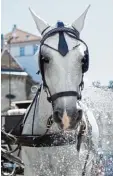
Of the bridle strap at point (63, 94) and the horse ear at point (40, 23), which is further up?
the horse ear at point (40, 23)

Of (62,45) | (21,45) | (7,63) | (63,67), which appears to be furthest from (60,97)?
(21,45)

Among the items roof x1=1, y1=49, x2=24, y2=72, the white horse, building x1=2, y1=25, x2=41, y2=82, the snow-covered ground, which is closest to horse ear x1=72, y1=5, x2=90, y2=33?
the white horse

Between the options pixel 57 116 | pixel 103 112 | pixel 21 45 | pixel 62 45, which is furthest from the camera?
pixel 21 45

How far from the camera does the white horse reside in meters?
1.94

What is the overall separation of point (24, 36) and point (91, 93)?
64.2 feet

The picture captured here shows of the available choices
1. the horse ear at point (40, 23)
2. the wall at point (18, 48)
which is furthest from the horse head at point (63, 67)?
the wall at point (18, 48)

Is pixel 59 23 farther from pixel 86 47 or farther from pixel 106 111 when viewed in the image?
pixel 106 111

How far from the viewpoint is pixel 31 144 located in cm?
221

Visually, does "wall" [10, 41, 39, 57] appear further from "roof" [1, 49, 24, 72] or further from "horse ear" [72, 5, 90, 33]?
"horse ear" [72, 5, 90, 33]

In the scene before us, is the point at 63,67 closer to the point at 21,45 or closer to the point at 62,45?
the point at 62,45

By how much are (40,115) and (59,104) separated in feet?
0.98

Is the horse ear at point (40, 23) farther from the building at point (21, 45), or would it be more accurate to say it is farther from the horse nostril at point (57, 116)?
the building at point (21, 45)

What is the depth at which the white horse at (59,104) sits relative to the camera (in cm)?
194

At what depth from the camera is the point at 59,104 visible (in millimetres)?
1937
